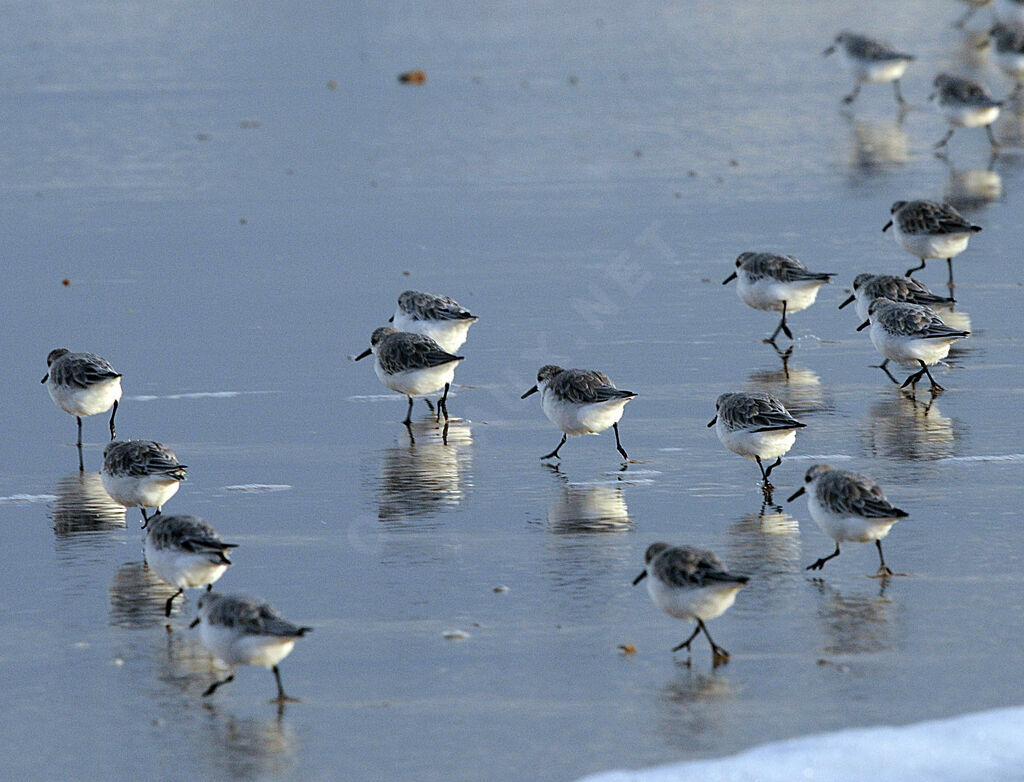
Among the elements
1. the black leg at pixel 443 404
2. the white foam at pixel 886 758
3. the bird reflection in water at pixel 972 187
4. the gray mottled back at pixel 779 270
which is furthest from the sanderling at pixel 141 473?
the bird reflection in water at pixel 972 187

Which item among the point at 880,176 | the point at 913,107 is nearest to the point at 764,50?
the point at 913,107

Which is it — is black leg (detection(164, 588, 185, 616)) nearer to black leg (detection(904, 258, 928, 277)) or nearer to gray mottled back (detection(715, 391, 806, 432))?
gray mottled back (detection(715, 391, 806, 432))

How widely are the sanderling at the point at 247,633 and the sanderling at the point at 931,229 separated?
415 inches

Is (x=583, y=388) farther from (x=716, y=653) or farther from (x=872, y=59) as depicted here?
(x=872, y=59)

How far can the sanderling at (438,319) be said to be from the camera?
14227mm

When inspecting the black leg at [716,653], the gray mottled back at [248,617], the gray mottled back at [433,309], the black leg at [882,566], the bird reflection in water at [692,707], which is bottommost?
the bird reflection in water at [692,707]

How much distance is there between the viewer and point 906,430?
12.7 metres

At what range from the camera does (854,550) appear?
10.1m

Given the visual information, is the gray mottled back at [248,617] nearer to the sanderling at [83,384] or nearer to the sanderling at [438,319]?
the sanderling at [83,384]

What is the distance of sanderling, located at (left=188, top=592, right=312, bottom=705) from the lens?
310 inches

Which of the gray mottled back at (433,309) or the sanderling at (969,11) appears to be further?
the sanderling at (969,11)

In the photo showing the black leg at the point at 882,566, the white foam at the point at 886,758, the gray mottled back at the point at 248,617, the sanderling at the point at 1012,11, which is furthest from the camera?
the sanderling at the point at 1012,11

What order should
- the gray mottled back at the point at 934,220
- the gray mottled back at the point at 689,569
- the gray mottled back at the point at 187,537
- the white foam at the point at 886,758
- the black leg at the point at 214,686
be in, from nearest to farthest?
the white foam at the point at 886,758 → the black leg at the point at 214,686 → the gray mottled back at the point at 689,569 → the gray mottled back at the point at 187,537 → the gray mottled back at the point at 934,220

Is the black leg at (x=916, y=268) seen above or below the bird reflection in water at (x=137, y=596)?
above
